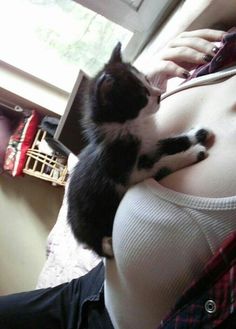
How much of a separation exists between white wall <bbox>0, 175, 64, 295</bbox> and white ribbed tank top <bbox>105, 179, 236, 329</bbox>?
1423 mm

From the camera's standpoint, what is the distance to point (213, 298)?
1.70ft

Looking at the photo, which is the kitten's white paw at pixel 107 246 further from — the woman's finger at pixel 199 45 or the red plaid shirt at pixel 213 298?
the woman's finger at pixel 199 45

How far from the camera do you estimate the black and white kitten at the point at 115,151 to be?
69 cm

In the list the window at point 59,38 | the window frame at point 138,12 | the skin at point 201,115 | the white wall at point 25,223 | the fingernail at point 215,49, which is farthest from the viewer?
the white wall at point 25,223

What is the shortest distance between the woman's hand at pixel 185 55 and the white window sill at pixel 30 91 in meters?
0.91

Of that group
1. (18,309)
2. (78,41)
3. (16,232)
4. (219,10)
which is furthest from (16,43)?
(18,309)

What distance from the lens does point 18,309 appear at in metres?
0.93

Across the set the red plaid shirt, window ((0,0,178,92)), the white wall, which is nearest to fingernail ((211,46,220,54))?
the red plaid shirt

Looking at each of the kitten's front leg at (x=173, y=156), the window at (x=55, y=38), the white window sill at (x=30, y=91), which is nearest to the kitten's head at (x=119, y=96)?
the kitten's front leg at (x=173, y=156)

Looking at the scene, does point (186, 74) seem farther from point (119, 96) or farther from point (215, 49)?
point (119, 96)

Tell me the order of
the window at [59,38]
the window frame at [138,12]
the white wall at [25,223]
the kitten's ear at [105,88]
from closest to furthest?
1. the kitten's ear at [105,88]
2. the window frame at [138,12]
3. the window at [59,38]
4. the white wall at [25,223]

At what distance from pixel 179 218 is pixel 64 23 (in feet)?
4.76

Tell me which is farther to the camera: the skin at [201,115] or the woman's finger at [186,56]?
the woman's finger at [186,56]

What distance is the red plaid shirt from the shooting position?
1.66 feet
